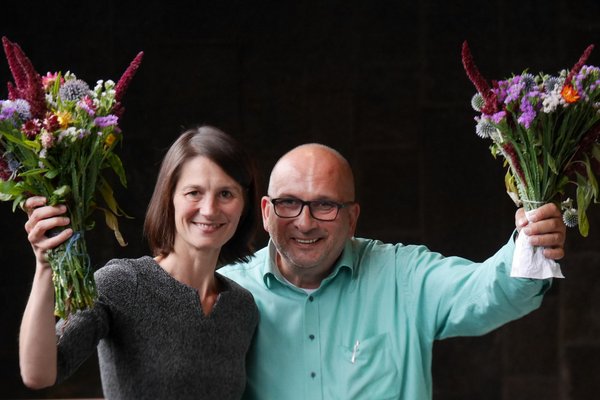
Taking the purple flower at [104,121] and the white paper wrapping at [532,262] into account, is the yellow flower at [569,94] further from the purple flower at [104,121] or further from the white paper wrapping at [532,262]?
the purple flower at [104,121]

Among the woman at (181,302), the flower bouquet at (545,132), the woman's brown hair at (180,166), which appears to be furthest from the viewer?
the woman's brown hair at (180,166)

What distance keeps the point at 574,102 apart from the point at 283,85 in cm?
260

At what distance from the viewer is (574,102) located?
2.03 metres

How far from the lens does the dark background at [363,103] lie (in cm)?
449

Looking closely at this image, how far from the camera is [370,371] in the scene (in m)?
2.63

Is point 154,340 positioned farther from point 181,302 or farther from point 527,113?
point 527,113

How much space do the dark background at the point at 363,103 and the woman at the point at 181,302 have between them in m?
2.04

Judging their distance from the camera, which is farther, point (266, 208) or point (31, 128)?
point (266, 208)

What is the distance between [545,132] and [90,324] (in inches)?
42.0

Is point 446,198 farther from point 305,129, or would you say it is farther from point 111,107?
point 111,107

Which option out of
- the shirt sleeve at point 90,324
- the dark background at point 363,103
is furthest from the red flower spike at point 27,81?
the dark background at point 363,103

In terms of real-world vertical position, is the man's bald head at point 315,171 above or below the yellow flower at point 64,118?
below

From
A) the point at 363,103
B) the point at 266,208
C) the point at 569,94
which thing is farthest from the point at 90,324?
the point at 363,103

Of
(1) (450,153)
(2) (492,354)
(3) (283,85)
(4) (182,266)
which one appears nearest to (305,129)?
(3) (283,85)
